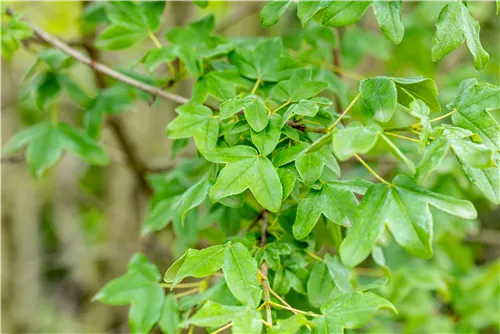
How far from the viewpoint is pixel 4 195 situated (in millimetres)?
2080

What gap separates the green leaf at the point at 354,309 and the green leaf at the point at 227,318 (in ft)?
0.27

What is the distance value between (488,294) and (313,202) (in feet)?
2.59

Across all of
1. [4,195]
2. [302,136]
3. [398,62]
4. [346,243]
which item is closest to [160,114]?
[4,195]

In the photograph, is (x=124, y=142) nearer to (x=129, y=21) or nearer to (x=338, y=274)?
(x=129, y=21)

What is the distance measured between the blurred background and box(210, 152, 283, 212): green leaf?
62cm

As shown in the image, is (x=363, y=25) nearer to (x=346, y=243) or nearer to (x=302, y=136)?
(x=302, y=136)

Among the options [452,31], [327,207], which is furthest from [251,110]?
[452,31]

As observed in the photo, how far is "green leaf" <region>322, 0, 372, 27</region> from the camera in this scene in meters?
0.58

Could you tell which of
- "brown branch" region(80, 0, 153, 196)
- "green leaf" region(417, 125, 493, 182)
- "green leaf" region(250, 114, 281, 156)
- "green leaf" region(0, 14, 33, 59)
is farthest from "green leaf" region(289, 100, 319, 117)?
"brown branch" region(80, 0, 153, 196)

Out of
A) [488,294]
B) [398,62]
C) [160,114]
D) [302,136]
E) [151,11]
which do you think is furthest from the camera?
[160,114]

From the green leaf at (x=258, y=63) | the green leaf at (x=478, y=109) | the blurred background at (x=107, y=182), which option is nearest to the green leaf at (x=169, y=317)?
the green leaf at (x=258, y=63)

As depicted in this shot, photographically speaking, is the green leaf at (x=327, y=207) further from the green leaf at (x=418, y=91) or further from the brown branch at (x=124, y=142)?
the brown branch at (x=124, y=142)

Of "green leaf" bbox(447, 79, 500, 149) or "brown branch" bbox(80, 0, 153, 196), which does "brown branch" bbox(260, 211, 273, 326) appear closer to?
"green leaf" bbox(447, 79, 500, 149)

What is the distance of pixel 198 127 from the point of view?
635mm
